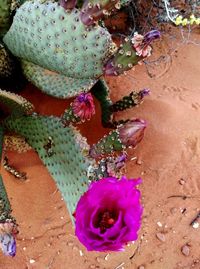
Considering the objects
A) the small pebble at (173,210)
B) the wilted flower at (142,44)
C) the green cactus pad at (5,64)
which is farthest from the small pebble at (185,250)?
the green cactus pad at (5,64)

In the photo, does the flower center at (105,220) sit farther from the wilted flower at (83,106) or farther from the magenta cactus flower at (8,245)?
the wilted flower at (83,106)

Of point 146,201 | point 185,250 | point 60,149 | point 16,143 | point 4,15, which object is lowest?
point 185,250

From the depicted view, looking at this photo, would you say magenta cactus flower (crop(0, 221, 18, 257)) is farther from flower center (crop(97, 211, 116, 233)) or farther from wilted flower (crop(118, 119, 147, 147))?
wilted flower (crop(118, 119, 147, 147))

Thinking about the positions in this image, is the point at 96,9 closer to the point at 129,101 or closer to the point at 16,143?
the point at 129,101

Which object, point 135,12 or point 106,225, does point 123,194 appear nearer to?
point 106,225

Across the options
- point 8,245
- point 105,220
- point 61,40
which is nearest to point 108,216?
point 105,220

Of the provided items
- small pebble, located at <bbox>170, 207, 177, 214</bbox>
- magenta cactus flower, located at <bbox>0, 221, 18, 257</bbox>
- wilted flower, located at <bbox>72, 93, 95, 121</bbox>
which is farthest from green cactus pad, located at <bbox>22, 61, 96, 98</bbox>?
small pebble, located at <bbox>170, 207, 177, 214</bbox>

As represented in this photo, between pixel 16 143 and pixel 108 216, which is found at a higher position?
pixel 108 216
